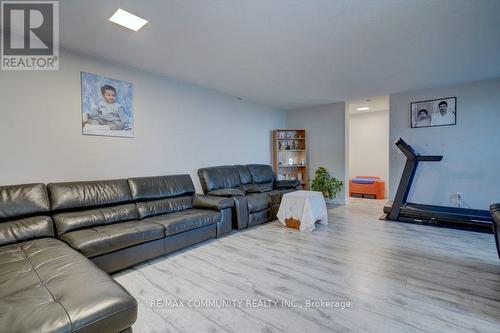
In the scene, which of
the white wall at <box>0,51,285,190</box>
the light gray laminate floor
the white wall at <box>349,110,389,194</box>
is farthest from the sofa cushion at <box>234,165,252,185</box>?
the white wall at <box>349,110,389,194</box>

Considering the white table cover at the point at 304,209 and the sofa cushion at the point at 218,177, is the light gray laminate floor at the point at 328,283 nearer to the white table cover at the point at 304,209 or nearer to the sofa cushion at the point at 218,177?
the white table cover at the point at 304,209

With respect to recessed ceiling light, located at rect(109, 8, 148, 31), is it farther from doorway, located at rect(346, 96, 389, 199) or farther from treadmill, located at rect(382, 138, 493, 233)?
doorway, located at rect(346, 96, 389, 199)

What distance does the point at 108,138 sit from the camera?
10.7 ft

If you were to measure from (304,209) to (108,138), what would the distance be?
2992 millimetres

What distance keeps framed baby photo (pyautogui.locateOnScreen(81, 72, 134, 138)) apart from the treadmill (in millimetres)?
4557

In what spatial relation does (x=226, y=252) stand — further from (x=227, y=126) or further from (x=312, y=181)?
(x=312, y=181)

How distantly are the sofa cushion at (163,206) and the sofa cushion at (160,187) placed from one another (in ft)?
0.29

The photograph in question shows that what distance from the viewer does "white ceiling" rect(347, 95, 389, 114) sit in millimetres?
5544

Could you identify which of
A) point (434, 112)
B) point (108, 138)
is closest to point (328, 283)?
point (108, 138)

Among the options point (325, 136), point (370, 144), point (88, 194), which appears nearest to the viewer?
point (88, 194)

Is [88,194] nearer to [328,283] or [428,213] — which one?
[328,283]

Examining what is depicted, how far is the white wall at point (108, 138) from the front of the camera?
2594 mm

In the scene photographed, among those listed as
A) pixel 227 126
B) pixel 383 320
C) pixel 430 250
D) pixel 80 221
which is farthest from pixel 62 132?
pixel 430 250

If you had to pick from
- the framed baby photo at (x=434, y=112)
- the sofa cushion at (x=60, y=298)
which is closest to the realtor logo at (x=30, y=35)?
the sofa cushion at (x=60, y=298)
